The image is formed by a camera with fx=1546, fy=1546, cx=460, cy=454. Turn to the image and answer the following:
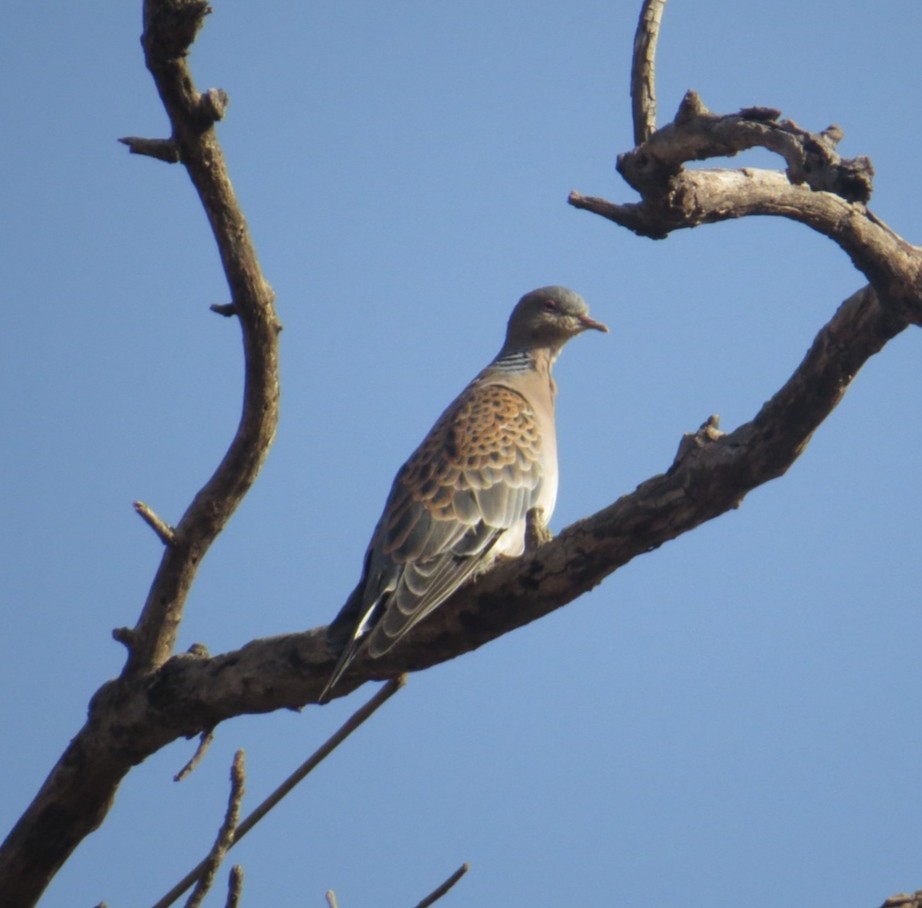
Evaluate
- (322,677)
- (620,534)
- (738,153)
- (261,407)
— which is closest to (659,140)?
(738,153)

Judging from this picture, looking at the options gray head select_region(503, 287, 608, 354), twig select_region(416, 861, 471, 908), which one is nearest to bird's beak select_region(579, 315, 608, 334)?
gray head select_region(503, 287, 608, 354)

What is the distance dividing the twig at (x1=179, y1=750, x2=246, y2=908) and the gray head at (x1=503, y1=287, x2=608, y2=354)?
464 centimetres

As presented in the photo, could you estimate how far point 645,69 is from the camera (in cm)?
438

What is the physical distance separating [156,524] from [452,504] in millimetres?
1510

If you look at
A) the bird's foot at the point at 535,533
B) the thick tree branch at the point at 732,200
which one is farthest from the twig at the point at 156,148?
the bird's foot at the point at 535,533

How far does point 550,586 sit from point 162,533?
1.32 meters

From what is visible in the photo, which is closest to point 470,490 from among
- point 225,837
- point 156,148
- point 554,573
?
point 554,573

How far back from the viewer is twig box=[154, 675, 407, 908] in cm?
397

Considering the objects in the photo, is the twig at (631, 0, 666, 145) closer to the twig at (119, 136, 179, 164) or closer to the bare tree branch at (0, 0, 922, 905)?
the bare tree branch at (0, 0, 922, 905)

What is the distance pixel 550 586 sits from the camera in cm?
461

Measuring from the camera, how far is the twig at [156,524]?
16.4 ft

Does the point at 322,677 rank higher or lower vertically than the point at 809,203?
lower

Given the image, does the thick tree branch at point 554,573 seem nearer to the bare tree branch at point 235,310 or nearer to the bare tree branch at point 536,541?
the bare tree branch at point 536,541

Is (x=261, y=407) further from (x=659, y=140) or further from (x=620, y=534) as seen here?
(x=659, y=140)
